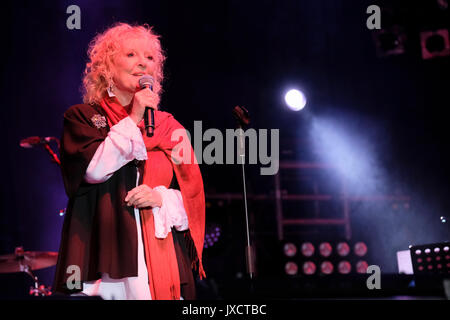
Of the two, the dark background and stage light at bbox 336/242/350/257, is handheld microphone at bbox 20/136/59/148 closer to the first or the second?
the dark background

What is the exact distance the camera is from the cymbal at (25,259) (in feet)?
13.3

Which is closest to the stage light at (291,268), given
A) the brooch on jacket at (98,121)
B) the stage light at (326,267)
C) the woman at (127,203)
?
the stage light at (326,267)

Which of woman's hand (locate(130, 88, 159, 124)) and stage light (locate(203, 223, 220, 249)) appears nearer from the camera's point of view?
woman's hand (locate(130, 88, 159, 124))

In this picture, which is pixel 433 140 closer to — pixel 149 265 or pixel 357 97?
pixel 357 97

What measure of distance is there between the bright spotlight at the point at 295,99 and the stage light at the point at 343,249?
5.69 feet

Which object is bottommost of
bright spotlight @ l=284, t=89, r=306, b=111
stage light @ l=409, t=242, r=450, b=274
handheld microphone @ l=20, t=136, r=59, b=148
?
stage light @ l=409, t=242, r=450, b=274

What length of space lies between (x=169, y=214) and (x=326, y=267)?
359 centimetres

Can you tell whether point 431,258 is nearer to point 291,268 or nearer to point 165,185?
point 165,185

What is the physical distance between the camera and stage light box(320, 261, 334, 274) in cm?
529

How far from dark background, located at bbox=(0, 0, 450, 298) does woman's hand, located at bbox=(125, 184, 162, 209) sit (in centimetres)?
239

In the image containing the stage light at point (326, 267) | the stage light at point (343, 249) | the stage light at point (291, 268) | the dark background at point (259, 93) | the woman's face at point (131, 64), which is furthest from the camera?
the stage light at point (343, 249)

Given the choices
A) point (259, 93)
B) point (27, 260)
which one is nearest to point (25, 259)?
point (27, 260)

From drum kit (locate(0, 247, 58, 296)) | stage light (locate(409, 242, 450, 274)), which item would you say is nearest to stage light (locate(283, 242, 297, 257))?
stage light (locate(409, 242, 450, 274))

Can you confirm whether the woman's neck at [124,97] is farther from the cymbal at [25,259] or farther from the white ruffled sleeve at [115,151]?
the cymbal at [25,259]
